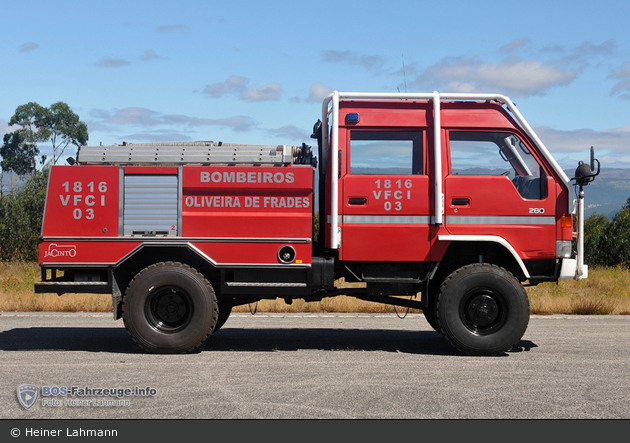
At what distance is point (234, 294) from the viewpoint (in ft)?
26.3

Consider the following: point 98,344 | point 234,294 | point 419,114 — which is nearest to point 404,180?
point 419,114

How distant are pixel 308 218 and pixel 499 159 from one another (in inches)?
101

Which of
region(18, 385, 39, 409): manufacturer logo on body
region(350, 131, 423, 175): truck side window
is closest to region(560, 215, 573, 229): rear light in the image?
region(350, 131, 423, 175): truck side window

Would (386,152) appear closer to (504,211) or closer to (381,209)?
(381,209)

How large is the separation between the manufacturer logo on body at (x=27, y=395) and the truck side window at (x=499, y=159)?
17.3 feet

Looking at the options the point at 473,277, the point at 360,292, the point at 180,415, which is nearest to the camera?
the point at 180,415

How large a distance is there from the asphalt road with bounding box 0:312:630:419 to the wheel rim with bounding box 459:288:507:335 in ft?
1.28

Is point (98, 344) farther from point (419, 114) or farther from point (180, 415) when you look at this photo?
point (419, 114)

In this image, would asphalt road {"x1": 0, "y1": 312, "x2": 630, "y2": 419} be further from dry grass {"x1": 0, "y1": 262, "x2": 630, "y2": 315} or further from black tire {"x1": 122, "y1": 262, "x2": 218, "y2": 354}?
dry grass {"x1": 0, "y1": 262, "x2": 630, "y2": 315}

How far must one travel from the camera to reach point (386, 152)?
8047mm

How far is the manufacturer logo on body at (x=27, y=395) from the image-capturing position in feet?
17.7

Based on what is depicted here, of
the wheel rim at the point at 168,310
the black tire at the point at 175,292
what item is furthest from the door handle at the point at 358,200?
the wheel rim at the point at 168,310

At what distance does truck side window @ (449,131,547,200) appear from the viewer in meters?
7.99

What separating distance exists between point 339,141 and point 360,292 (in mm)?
1963
